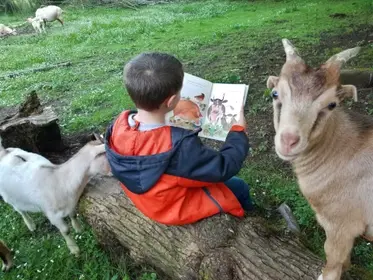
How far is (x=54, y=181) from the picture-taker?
337cm

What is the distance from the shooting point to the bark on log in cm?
250

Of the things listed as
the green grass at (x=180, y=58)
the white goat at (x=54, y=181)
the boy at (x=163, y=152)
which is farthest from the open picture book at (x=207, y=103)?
the green grass at (x=180, y=58)

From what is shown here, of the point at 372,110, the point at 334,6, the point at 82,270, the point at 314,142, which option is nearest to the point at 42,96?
the point at 82,270

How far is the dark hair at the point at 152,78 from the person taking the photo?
7.66 ft

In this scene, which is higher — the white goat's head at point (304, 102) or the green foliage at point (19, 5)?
the white goat's head at point (304, 102)

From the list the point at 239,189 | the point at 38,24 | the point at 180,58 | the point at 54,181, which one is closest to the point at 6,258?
the point at 54,181

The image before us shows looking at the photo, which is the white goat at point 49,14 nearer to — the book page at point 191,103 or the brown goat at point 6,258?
the brown goat at point 6,258

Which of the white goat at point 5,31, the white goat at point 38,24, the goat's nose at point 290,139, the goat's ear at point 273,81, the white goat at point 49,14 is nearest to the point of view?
the goat's nose at point 290,139

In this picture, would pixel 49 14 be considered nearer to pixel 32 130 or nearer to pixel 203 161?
pixel 32 130

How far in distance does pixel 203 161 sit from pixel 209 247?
24.5 inches

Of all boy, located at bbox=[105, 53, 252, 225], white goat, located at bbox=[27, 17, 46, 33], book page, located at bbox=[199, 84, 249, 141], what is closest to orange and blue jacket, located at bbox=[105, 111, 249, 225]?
boy, located at bbox=[105, 53, 252, 225]

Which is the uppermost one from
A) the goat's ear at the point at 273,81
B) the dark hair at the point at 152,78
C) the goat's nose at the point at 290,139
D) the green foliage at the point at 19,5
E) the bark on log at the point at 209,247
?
the dark hair at the point at 152,78

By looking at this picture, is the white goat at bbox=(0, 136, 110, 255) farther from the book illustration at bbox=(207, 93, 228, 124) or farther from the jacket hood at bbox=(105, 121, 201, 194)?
the book illustration at bbox=(207, 93, 228, 124)

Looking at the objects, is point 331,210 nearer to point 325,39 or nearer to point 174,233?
point 174,233
